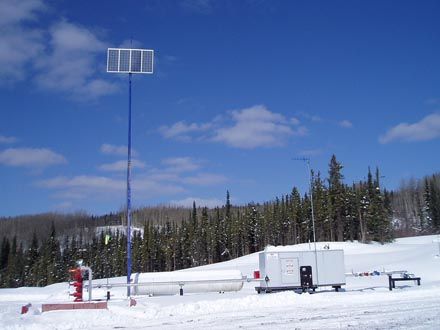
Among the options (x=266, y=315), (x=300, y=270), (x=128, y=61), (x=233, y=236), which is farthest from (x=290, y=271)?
(x=233, y=236)

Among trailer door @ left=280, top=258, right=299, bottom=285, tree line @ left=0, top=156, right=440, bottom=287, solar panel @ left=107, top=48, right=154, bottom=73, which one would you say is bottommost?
trailer door @ left=280, top=258, right=299, bottom=285

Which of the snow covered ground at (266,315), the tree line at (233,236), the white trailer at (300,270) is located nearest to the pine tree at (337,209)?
the tree line at (233,236)

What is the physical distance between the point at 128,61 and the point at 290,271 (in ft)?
62.2

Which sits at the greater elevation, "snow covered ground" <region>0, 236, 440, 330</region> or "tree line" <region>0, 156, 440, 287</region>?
"tree line" <region>0, 156, 440, 287</region>

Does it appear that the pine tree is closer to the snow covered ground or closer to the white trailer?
the white trailer

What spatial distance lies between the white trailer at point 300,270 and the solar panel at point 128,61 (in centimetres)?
1621

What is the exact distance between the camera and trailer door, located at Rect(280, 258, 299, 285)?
101 ft

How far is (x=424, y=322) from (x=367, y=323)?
1704 mm

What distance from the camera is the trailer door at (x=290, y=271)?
30703mm

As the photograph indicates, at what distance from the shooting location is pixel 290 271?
30.9 meters

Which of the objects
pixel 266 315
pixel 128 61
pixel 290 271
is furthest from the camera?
pixel 128 61

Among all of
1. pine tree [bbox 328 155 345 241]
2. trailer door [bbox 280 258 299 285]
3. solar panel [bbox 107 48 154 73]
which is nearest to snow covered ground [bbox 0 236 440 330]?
trailer door [bbox 280 258 299 285]

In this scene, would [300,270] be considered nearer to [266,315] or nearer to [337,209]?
[266,315]

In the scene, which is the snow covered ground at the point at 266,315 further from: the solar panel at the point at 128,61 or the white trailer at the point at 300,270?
the solar panel at the point at 128,61
